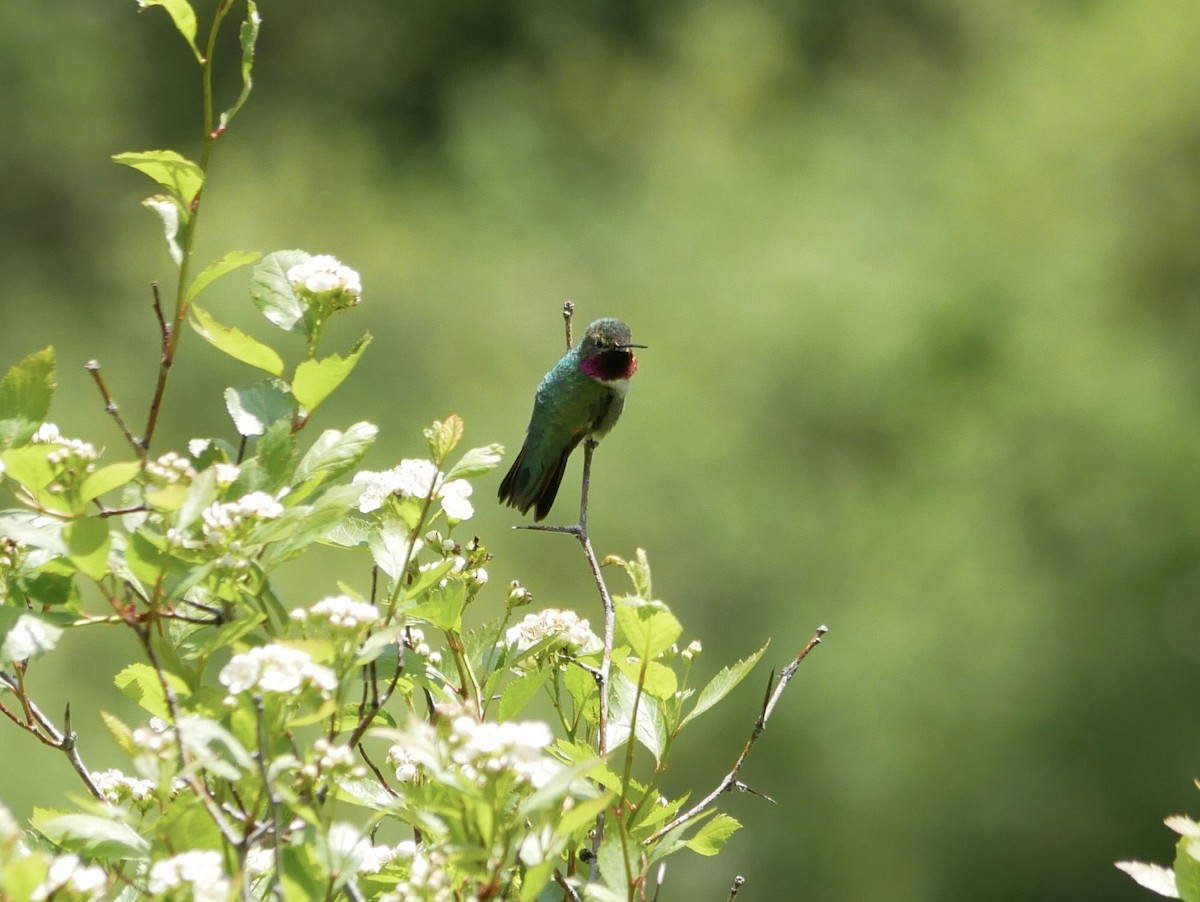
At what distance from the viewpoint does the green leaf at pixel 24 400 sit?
1.06 m

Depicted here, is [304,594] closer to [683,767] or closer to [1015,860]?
[683,767]

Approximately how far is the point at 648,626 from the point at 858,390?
47.0 ft

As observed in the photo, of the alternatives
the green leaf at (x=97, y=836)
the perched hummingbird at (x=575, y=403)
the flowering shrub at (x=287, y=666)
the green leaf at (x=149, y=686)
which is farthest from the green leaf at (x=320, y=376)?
the perched hummingbird at (x=575, y=403)

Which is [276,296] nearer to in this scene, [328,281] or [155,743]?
[328,281]

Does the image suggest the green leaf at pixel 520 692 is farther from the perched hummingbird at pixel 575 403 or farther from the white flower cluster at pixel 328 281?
the perched hummingbird at pixel 575 403

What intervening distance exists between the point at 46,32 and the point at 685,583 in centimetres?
1481

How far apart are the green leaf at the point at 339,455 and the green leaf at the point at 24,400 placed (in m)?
0.19

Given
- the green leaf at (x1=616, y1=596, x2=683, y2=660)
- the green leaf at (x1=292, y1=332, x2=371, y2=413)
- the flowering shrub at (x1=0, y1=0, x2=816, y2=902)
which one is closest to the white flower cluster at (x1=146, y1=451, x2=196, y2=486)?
the flowering shrub at (x1=0, y1=0, x2=816, y2=902)

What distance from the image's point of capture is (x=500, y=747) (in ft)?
2.84

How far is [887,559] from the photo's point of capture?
14117 mm

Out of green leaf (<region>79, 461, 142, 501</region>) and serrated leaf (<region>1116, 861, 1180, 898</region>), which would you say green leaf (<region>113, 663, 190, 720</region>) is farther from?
serrated leaf (<region>1116, 861, 1180, 898</region>)

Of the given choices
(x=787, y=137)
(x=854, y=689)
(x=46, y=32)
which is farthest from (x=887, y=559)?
(x=46, y=32)

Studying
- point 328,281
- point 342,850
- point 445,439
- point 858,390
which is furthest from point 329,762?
point 858,390

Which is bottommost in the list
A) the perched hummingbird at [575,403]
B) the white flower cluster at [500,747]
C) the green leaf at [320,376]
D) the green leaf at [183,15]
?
the white flower cluster at [500,747]
